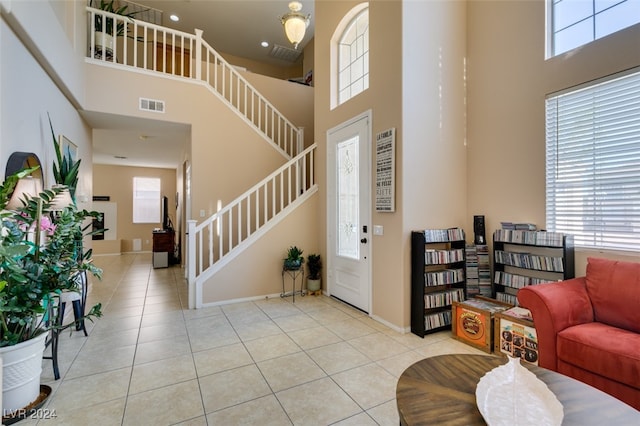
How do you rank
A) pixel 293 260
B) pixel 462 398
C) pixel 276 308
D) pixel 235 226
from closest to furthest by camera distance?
pixel 462 398, pixel 276 308, pixel 293 260, pixel 235 226

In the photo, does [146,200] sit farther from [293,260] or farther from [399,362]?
[399,362]

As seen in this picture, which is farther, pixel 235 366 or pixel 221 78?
pixel 221 78

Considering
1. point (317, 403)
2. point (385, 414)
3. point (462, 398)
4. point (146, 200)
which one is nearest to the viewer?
point (462, 398)

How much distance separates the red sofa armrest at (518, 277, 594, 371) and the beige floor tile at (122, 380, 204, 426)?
2.52 metres

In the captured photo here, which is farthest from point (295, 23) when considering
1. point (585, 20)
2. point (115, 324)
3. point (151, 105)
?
point (115, 324)

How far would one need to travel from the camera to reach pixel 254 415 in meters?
1.95

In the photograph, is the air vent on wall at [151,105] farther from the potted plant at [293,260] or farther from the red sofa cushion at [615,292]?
the red sofa cushion at [615,292]

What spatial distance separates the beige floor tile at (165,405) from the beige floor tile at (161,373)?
0.26ft

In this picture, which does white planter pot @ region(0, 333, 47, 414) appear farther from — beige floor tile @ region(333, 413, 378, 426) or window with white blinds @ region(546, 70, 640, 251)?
window with white blinds @ region(546, 70, 640, 251)

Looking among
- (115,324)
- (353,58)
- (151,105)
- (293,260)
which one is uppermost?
(353,58)

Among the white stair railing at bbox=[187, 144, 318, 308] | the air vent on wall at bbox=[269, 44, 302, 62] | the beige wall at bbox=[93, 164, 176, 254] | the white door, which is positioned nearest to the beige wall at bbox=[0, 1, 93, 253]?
the white stair railing at bbox=[187, 144, 318, 308]

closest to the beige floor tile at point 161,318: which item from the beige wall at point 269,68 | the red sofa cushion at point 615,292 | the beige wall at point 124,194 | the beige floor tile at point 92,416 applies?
the beige floor tile at point 92,416

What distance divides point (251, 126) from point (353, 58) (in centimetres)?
228

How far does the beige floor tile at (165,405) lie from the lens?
1909 mm
